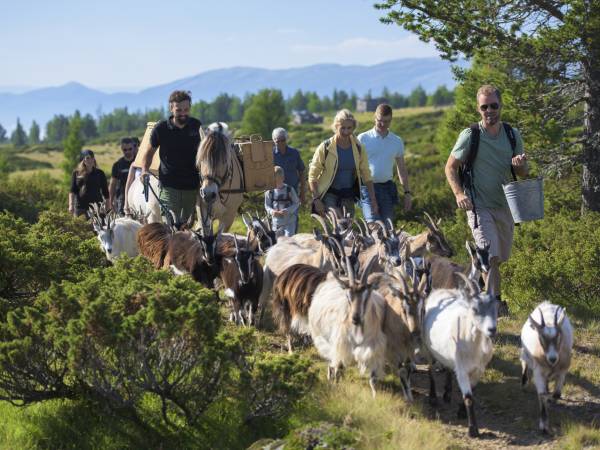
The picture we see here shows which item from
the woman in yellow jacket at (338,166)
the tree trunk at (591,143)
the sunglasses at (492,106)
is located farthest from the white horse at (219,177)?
the tree trunk at (591,143)

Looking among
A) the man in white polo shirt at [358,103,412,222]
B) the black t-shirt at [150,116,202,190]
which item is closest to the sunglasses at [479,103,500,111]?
the man in white polo shirt at [358,103,412,222]

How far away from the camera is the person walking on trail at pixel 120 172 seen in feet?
49.1

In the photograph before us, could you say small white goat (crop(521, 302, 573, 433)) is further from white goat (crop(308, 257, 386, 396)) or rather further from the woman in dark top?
the woman in dark top

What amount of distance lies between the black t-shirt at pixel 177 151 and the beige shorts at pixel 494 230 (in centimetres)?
387

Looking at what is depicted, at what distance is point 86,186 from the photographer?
1558cm

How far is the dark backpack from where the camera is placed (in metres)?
8.81

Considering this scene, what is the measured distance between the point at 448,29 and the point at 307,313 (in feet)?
25.2

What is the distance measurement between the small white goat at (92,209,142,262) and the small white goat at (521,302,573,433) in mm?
6920

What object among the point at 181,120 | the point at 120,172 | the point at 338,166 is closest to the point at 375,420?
the point at 338,166

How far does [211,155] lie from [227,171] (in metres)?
0.51

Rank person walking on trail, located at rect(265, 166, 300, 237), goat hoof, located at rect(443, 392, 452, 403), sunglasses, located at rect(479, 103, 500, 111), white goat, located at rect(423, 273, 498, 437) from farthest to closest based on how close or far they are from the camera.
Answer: person walking on trail, located at rect(265, 166, 300, 237) → sunglasses, located at rect(479, 103, 500, 111) → goat hoof, located at rect(443, 392, 452, 403) → white goat, located at rect(423, 273, 498, 437)

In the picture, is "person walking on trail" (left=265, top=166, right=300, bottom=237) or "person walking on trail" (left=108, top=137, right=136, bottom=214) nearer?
"person walking on trail" (left=265, top=166, right=300, bottom=237)

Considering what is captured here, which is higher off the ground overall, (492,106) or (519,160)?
(492,106)

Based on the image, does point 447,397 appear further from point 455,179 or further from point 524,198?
point 455,179
